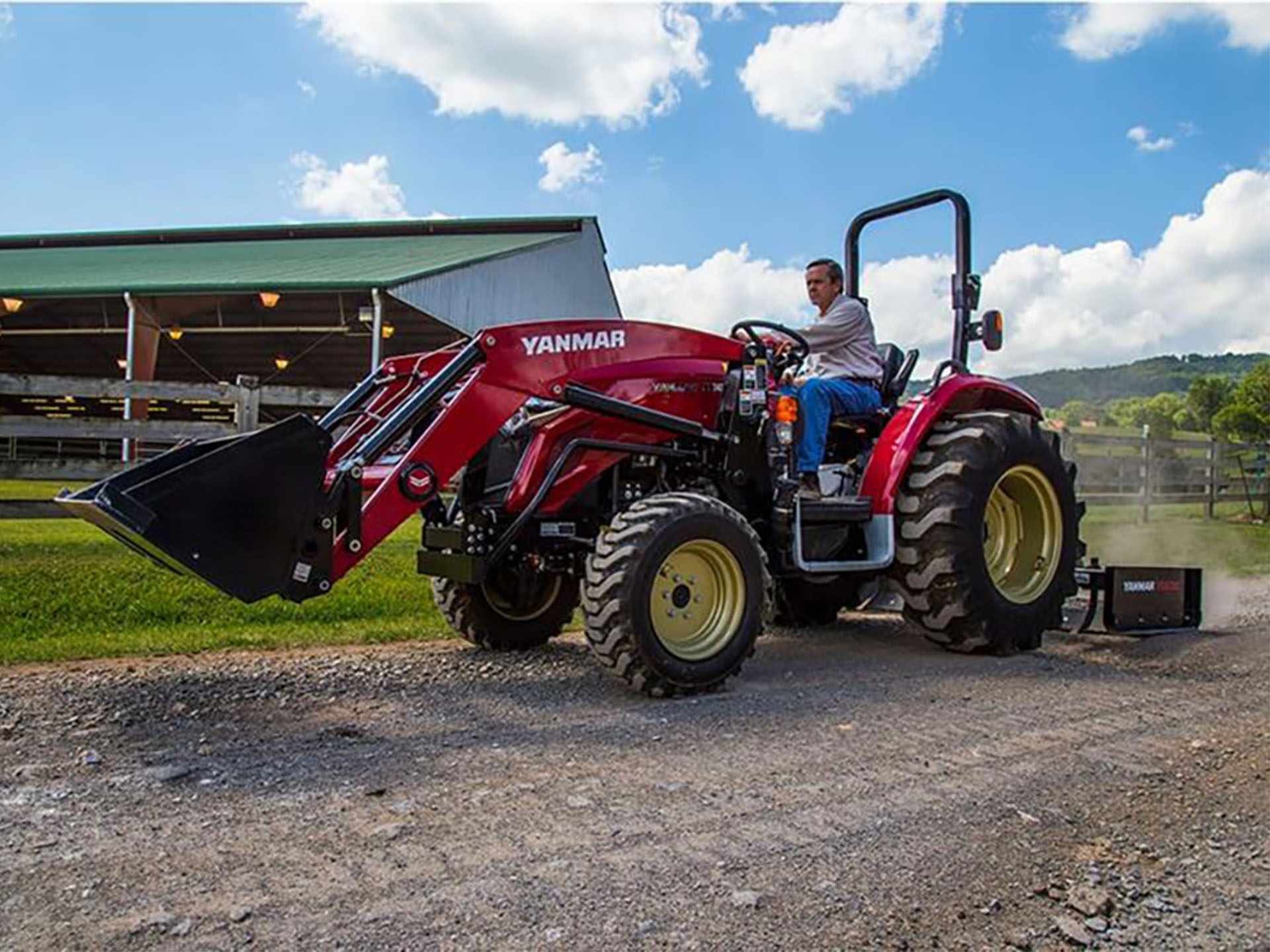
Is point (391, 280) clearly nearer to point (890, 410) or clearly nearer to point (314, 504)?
point (890, 410)

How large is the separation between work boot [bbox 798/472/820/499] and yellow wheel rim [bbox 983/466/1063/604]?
1234 millimetres

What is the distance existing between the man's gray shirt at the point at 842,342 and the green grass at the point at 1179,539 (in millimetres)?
6199

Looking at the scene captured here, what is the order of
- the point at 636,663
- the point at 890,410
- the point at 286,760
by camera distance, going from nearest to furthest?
the point at 286,760 → the point at 636,663 → the point at 890,410

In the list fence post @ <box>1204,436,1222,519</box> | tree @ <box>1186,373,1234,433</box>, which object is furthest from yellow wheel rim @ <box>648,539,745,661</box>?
tree @ <box>1186,373,1234,433</box>

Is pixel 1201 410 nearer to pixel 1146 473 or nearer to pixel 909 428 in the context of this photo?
pixel 1146 473

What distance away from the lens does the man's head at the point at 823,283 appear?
6691 mm

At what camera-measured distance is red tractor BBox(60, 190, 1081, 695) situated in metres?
4.18

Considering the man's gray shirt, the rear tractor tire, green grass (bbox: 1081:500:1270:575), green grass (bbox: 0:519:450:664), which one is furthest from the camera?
green grass (bbox: 1081:500:1270:575)

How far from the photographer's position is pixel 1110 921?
8.36 feet

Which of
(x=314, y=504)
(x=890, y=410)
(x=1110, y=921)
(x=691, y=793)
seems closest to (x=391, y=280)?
(x=890, y=410)

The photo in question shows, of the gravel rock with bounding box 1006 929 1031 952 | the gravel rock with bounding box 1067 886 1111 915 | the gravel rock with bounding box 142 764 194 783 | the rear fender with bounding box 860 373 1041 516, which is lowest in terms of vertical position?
the gravel rock with bounding box 1006 929 1031 952

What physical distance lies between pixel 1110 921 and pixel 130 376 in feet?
60.8

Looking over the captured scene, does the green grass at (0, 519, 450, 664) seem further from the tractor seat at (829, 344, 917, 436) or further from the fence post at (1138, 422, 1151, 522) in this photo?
the fence post at (1138, 422, 1151, 522)

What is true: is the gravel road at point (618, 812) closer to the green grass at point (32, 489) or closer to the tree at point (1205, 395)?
the green grass at point (32, 489)
